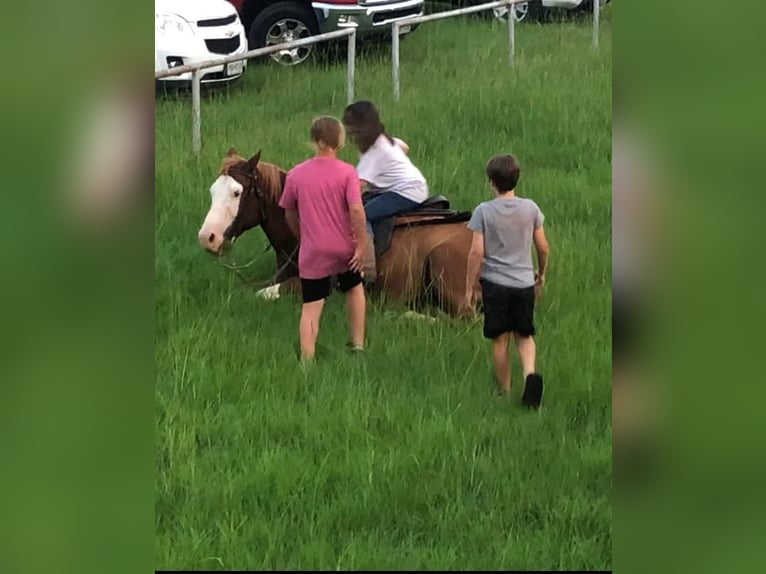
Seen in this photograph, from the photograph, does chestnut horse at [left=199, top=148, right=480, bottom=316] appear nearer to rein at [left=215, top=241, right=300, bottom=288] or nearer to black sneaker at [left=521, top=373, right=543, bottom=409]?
rein at [left=215, top=241, right=300, bottom=288]

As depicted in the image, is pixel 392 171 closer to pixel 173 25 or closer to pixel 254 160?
pixel 254 160

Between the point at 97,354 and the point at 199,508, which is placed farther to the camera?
the point at 199,508

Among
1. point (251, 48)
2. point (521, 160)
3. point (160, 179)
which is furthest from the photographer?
point (251, 48)

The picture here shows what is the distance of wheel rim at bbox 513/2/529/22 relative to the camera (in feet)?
14.8

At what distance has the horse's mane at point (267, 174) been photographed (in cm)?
463

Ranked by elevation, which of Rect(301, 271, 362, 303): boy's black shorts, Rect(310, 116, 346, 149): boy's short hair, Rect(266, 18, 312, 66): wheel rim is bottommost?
Rect(301, 271, 362, 303): boy's black shorts

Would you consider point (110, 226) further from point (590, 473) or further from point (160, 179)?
point (590, 473)

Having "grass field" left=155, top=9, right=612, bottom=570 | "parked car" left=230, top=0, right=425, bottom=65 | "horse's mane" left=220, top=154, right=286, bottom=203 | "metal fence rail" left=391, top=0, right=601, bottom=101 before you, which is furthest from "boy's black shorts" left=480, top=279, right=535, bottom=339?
"parked car" left=230, top=0, right=425, bottom=65

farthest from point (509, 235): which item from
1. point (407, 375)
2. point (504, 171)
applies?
point (407, 375)

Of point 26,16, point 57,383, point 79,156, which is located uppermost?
point 26,16

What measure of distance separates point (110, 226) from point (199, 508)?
1146 millimetres

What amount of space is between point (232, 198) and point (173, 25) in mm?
821

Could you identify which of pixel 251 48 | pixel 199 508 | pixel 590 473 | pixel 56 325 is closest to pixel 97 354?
pixel 56 325

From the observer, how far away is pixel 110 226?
9.49ft
